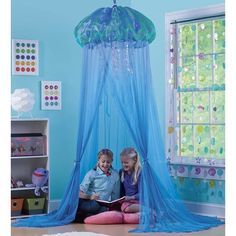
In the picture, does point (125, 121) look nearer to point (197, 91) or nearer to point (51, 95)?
point (197, 91)

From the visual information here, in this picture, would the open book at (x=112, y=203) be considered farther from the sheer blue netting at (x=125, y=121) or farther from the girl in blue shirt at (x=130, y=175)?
the sheer blue netting at (x=125, y=121)

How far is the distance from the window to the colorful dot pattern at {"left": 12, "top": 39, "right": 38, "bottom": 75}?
4.88ft

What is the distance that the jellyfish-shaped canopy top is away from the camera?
16.8ft

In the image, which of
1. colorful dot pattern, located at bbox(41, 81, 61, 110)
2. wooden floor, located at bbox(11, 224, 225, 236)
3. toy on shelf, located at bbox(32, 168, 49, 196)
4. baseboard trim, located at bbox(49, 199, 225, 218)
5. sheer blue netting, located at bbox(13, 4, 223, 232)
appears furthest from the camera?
colorful dot pattern, located at bbox(41, 81, 61, 110)

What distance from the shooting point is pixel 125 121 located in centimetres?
540

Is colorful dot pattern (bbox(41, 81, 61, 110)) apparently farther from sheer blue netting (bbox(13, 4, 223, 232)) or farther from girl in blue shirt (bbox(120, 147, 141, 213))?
girl in blue shirt (bbox(120, 147, 141, 213))

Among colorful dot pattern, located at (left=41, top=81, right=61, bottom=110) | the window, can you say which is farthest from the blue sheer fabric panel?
colorful dot pattern, located at (left=41, top=81, right=61, bottom=110)

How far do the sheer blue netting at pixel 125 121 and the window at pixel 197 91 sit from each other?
0.65m

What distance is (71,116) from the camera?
625 centimetres

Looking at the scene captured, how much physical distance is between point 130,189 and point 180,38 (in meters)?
1.75
